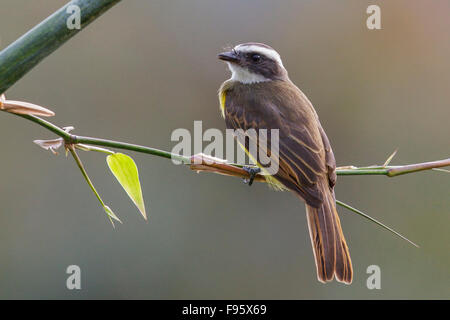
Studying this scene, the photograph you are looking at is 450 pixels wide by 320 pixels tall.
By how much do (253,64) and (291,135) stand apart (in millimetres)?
762

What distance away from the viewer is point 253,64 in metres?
3.18

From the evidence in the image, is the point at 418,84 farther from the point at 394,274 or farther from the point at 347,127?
the point at 394,274

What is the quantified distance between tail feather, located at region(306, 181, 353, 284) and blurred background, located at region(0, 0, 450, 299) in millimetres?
1588

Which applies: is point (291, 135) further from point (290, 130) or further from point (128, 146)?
point (128, 146)

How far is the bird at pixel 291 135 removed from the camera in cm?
211

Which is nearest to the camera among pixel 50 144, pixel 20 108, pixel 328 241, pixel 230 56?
pixel 20 108

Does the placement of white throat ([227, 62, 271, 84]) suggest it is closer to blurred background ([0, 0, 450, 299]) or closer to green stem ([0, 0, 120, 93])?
blurred background ([0, 0, 450, 299])

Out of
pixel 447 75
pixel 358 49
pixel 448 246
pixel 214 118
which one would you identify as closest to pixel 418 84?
pixel 447 75

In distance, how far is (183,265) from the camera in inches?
157

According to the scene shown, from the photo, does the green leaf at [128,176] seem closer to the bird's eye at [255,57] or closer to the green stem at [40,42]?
the green stem at [40,42]

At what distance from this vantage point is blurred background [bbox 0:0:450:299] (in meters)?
3.89

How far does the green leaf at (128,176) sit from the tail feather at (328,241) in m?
0.92

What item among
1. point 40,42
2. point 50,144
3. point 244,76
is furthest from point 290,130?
point 40,42

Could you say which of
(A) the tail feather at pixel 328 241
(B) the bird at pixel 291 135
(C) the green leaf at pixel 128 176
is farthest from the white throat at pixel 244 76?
(C) the green leaf at pixel 128 176
